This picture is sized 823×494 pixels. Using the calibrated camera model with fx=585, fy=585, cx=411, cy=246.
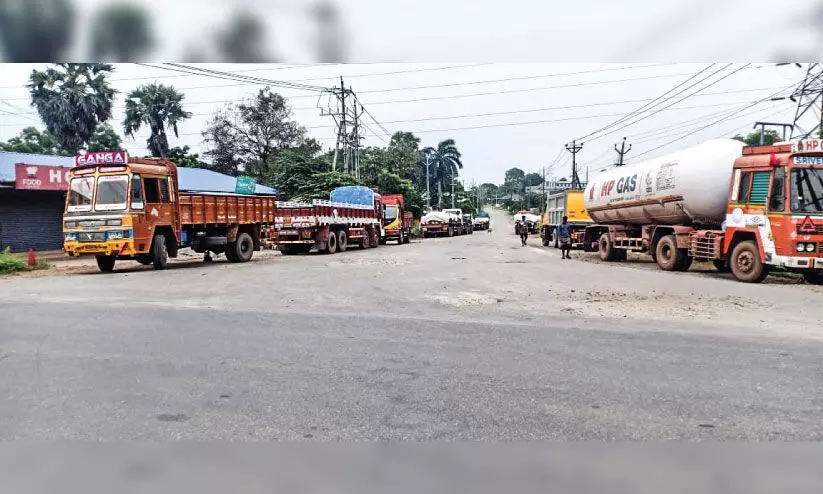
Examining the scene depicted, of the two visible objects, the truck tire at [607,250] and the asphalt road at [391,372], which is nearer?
the asphalt road at [391,372]

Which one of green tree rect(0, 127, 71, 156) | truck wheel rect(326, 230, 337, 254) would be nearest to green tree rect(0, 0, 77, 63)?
truck wheel rect(326, 230, 337, 254)

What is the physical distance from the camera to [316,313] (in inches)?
339

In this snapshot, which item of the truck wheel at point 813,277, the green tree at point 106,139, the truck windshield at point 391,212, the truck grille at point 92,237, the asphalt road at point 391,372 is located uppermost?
the green tree at point 106,139

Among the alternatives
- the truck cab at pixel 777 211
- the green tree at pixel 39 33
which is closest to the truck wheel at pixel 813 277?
the truck cab at pixel 777 211

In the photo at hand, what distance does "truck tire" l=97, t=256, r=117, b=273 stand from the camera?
15.8 metres

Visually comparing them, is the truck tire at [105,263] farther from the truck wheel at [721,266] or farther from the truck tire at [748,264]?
the truck wheel at [721,266]

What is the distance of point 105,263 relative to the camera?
52.0 feet

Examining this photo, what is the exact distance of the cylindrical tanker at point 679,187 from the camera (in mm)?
15133

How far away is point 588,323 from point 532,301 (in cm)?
216

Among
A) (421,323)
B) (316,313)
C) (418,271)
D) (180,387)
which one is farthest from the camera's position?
(418,271)

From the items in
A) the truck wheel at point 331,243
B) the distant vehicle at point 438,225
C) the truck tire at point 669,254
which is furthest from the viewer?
the distant vehicle at point 438,225

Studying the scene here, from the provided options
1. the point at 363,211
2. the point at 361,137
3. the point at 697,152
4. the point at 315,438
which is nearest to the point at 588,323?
the point at 315,438

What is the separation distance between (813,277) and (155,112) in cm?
3746

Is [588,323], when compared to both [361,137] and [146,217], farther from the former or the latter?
[361,137]
